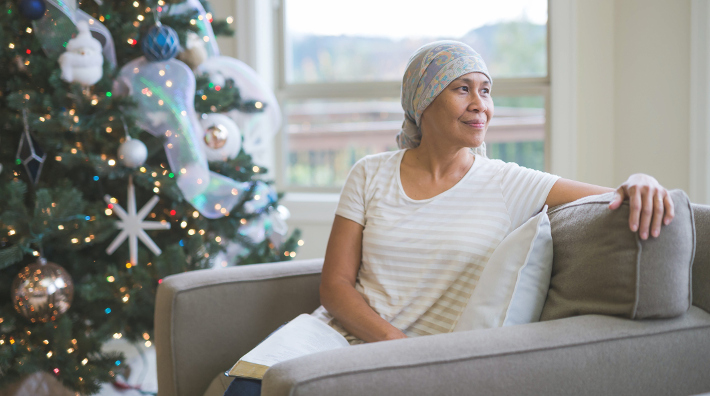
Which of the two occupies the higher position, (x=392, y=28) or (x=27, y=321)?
(x=392, y=28)

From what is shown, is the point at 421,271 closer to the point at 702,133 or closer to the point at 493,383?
the point at 493,383

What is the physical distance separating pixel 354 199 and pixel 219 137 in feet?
2.95

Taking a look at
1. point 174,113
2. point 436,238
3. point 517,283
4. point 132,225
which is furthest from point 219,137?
point 517,283

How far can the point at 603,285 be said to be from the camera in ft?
3.33

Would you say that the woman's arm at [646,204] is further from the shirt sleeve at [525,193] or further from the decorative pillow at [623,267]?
the shirt sleeve at [525,193]

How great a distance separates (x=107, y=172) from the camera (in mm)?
1996

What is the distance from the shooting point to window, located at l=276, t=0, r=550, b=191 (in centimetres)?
297

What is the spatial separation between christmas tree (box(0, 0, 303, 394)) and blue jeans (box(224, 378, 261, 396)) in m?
0.98

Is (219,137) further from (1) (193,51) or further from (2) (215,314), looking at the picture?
(2) (215,314)

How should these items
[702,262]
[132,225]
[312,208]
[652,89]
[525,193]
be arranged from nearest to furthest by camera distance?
[702,262], [525,193], [132,225], [652,89], [312,208]

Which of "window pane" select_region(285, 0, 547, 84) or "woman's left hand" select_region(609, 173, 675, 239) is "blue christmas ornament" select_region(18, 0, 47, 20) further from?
"woman's left hand" select_region(609, 173, 675, 239)

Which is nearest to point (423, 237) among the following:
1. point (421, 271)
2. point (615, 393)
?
point (421, 271)

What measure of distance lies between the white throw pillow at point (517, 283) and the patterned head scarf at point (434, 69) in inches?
15.8

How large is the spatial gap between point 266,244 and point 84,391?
0.80 m
